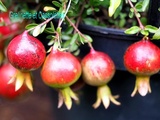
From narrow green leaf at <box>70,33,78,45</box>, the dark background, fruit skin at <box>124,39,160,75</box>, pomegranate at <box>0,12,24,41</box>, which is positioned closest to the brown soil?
the dark background

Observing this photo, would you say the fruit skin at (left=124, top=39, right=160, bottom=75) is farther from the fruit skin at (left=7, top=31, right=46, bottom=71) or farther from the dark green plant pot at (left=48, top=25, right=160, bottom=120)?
the fruit skin at (left=7, top=31, right=46, bottom=71)

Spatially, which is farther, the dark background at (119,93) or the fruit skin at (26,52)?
the dark background at (119,93)

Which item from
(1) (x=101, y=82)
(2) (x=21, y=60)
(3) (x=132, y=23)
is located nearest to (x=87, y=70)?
(1) (x=101, y=82)

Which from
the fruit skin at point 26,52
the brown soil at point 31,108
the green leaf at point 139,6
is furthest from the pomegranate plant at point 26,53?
the brown soil at point 31,108

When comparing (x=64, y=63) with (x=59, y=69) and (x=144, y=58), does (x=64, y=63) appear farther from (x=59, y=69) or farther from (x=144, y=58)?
(x=144, y=58)

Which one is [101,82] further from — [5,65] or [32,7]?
[32,7]

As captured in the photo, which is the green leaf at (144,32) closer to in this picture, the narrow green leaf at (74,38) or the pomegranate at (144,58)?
the pomegranate at (144,58)
